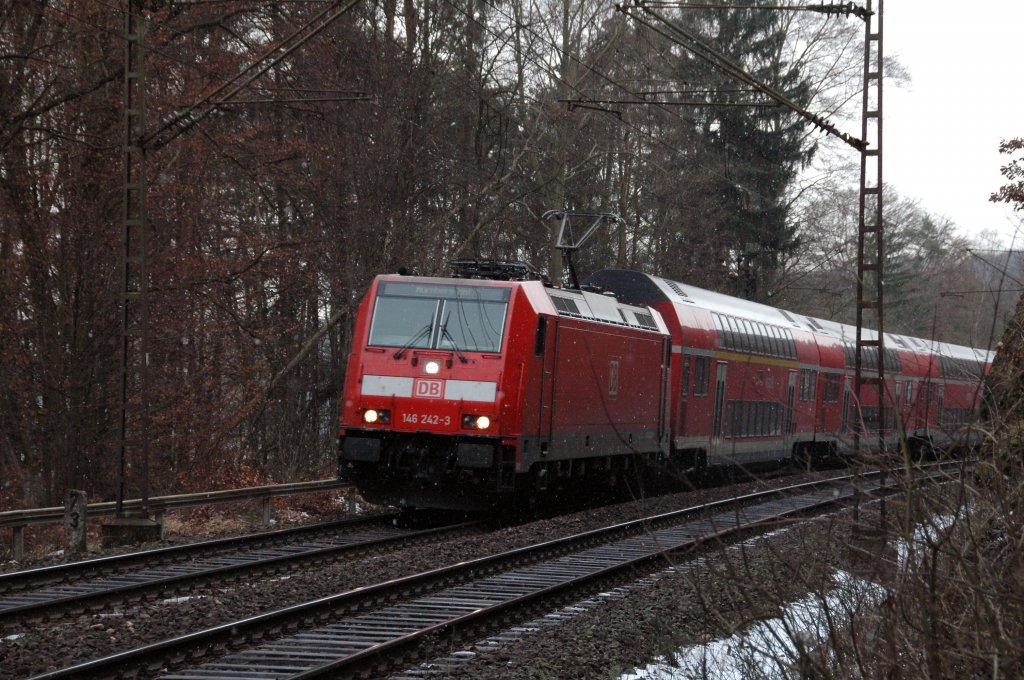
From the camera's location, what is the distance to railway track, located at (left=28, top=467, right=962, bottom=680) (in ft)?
25.1

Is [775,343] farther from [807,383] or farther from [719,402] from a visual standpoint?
[719,402]

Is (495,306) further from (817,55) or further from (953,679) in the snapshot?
Result: (817,55)

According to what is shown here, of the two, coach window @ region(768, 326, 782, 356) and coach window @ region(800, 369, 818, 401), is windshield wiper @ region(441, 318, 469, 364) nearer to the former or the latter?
coach window @ region(768, 326, 782, 356)

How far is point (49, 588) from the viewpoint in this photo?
34.6 feet

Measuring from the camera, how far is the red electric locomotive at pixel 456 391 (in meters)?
15.1

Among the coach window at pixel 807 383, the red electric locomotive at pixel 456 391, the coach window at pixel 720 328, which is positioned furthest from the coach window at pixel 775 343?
the red electric locomotive at pixel 456 391

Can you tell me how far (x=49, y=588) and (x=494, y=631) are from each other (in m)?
3.92

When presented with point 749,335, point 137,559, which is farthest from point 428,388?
point 749,335

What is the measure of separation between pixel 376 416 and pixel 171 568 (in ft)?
13.1

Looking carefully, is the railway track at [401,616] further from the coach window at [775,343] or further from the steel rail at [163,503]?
the coach window at [775,343]

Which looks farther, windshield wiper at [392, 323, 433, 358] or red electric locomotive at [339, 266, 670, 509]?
windshield wiper at [392, 323, 433, 358]

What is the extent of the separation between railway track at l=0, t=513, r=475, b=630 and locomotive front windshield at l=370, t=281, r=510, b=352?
2.33 metres

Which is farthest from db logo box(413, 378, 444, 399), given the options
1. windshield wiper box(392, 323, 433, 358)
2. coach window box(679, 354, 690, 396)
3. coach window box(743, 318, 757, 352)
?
coach window box(743, 318, 757, 352)

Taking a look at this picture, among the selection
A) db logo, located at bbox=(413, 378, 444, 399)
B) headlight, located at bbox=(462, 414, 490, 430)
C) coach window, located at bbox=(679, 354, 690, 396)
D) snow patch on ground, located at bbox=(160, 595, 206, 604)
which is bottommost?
snow patch on ground, located at bbox=(160, 595, 206, 604)
